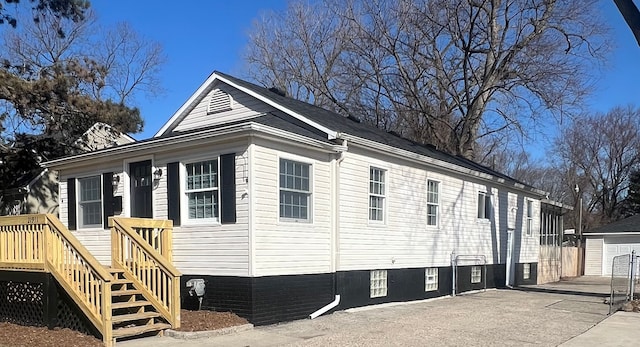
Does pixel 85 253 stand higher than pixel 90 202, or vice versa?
pixel 90 202

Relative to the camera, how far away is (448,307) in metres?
12.6

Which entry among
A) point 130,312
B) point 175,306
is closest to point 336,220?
point 175,306

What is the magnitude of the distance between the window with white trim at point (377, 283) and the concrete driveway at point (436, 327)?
1.27 ft

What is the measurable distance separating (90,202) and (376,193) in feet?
21.5

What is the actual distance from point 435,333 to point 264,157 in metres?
4.20

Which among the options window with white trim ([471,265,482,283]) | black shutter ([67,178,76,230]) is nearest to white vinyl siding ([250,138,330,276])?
black shutter ([67,178,76,230])

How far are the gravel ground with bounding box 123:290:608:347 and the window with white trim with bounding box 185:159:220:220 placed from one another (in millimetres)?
2408

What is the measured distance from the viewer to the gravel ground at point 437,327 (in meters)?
8.32

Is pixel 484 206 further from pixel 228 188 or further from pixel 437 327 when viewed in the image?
pixel 228 188

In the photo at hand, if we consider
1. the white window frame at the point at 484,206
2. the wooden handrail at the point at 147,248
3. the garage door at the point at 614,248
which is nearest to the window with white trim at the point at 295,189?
the wooden handrail at the point at 147,248

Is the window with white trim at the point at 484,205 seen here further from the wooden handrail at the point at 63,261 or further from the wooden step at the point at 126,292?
the wooden handrail at the point at 63,261

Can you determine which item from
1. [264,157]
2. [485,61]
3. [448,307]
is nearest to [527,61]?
[485,61]

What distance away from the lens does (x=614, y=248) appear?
95.1ft

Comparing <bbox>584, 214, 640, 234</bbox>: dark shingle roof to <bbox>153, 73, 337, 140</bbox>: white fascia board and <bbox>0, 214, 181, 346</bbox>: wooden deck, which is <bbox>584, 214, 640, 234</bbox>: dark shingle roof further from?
<bbox>0, 214, 181, 346</bbox>: wooden deck
